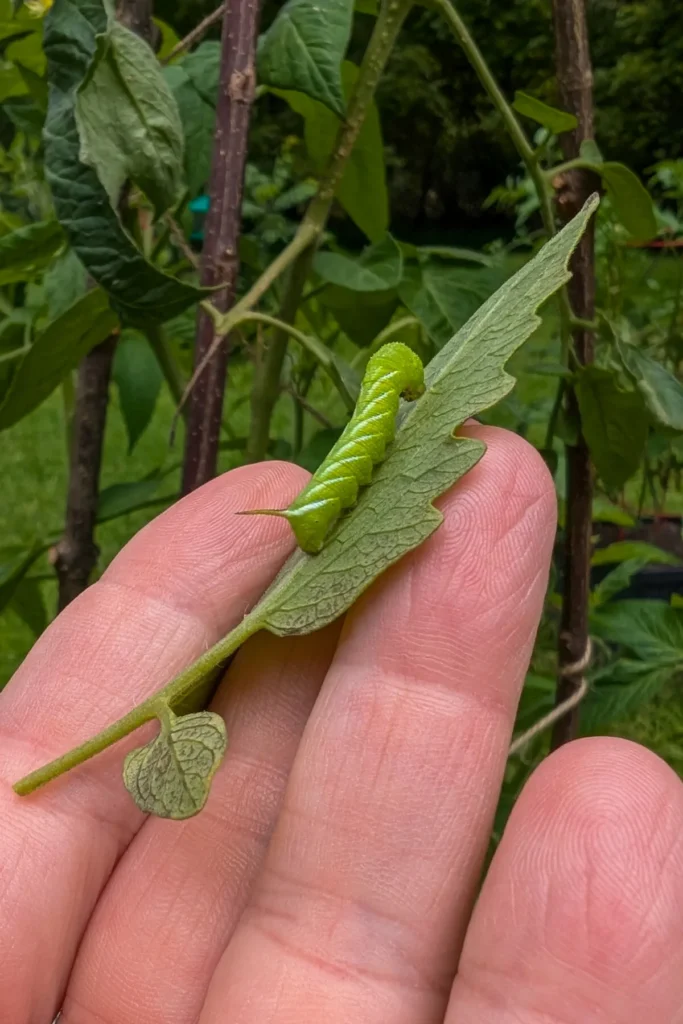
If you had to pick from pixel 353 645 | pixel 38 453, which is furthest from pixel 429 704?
pixel 38 453

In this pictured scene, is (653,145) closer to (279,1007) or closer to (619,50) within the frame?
(619,50)

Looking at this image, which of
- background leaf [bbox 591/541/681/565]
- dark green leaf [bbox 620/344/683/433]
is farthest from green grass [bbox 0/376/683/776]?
dark green leaf [bbox 620/344/683/433]

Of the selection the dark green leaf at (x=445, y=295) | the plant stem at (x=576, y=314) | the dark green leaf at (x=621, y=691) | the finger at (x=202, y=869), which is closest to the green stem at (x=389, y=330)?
the dark green leaf at (x=445, y=295)

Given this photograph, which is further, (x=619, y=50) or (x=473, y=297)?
A: (x=619, y=50)

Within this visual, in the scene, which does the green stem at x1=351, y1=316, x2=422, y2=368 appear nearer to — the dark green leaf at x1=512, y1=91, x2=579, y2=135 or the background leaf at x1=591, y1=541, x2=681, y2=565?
the dark green leaf at x1=512, y1=91, x2=579, y2=135

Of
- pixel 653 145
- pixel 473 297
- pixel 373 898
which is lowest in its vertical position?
pixel 653 145

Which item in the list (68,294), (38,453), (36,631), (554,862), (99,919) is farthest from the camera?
(38,453)

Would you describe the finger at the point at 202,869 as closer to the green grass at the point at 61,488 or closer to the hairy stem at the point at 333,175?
the hairy stem at the point at 333,175
